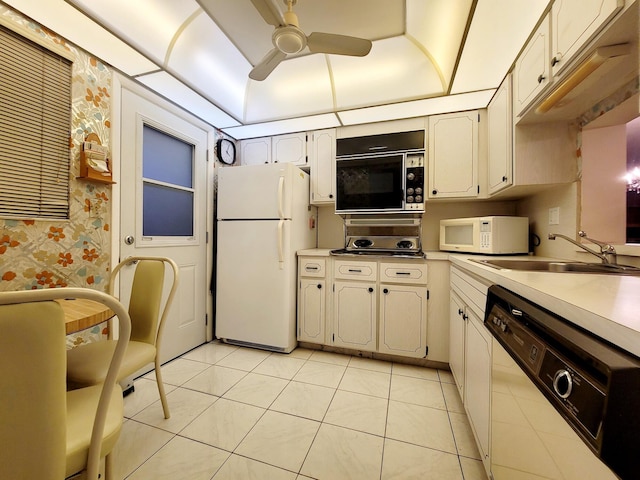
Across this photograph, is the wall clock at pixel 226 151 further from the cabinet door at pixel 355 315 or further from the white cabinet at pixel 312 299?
the cabinet door at pixel 355 315

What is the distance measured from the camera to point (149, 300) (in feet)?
5.02

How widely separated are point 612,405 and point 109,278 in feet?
7.67

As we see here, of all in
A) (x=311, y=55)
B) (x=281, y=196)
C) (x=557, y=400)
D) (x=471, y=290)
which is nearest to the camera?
(x=557, y=400)

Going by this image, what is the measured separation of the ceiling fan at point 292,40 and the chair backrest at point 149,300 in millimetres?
1349

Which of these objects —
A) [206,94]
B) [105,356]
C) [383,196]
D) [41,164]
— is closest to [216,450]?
[105,356]

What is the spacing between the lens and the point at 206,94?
2141mm

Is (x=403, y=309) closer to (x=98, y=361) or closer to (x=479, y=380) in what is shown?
(x=479, y=380)

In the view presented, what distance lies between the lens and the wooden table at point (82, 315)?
90cm

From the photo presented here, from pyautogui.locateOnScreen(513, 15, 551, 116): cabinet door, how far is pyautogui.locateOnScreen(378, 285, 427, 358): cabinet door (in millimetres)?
1436

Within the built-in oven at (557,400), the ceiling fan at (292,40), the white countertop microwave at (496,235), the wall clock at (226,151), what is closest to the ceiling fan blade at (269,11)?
the ceiling fan at (292,40)

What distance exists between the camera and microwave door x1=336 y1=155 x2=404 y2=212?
7.87 feet

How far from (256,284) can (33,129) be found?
176cm

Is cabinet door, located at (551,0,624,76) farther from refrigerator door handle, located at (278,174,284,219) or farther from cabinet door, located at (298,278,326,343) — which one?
cabinet door, located at (298,278,326,343)

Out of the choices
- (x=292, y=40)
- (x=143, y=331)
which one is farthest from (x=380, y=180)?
(x=143, y=331)
